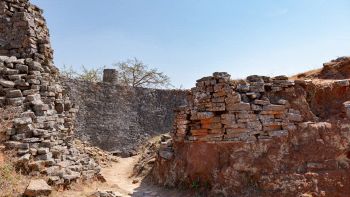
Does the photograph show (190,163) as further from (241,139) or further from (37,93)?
(37,93)

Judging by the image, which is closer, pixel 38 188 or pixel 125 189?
pixel 38 188

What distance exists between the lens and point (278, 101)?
7316 millimetres

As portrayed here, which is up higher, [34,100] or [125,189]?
[34,100]

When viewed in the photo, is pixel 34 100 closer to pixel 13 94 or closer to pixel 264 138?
pixel 13 94

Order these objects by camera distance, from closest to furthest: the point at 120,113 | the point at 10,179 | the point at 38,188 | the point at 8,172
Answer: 1. the point at 38,188
2. the point at 10,179
3. the point at 8,172
4. the point at 120,113

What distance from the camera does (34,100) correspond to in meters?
6.93

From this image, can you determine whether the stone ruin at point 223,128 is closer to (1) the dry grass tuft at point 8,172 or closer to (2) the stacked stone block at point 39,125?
(2) the stacked stone block at point 39,125

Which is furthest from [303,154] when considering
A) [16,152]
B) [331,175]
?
[16,152]

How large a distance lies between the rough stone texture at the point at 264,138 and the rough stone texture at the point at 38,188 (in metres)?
3.14

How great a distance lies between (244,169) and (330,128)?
2001mm

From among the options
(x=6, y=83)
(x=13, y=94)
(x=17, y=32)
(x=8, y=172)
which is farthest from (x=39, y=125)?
(x=17, y=32)

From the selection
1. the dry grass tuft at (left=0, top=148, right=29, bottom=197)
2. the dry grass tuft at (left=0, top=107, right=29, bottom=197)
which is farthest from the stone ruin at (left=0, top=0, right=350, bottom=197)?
the dry grass tuft at (left=0, top=148, right=29, bottom=197)

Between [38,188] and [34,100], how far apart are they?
2366 millimetres

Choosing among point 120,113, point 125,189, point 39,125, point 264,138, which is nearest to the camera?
point 39,125
